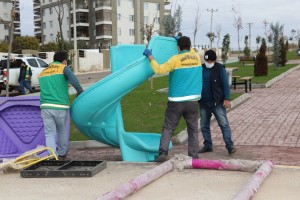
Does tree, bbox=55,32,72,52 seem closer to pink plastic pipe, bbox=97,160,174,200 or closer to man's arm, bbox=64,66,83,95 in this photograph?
man's arm, bbox=64,66,83,95

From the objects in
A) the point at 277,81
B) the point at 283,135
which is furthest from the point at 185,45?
the point at 277,81

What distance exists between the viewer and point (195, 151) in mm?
6809

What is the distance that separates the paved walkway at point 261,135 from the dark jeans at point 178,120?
1097 mm

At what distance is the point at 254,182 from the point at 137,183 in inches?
50.5

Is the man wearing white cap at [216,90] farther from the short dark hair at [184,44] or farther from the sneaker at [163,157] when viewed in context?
the sneaker at [163,157]

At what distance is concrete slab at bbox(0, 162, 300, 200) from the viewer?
16.6 feet

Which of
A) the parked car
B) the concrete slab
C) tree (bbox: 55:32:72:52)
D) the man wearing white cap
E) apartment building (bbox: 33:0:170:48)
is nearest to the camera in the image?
the concrete slab

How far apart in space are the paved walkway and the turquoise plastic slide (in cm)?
79

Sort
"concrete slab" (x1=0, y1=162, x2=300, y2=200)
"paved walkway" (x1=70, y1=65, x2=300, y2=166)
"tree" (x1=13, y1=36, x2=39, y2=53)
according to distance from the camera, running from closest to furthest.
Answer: "concrete slab" (x1=0, y1=162, x2=300, y2=200), "paved walkway" (x1=70, y1=65, x2=300, y2=166), "tree" (x1=13, y1=36, x2=39, y2=53)

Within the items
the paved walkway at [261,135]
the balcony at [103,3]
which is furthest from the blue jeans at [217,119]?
the balcony at [103,3]

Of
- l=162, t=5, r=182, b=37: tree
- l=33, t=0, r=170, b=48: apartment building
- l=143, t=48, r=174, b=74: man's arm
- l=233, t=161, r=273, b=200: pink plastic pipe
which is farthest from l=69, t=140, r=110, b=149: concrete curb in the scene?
l=33, t=0, r=170, b=48: apartment building

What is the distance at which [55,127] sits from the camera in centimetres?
708

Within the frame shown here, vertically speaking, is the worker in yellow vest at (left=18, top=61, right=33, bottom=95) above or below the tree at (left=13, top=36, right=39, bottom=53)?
below

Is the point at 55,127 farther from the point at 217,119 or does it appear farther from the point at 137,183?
the point at 217,119
